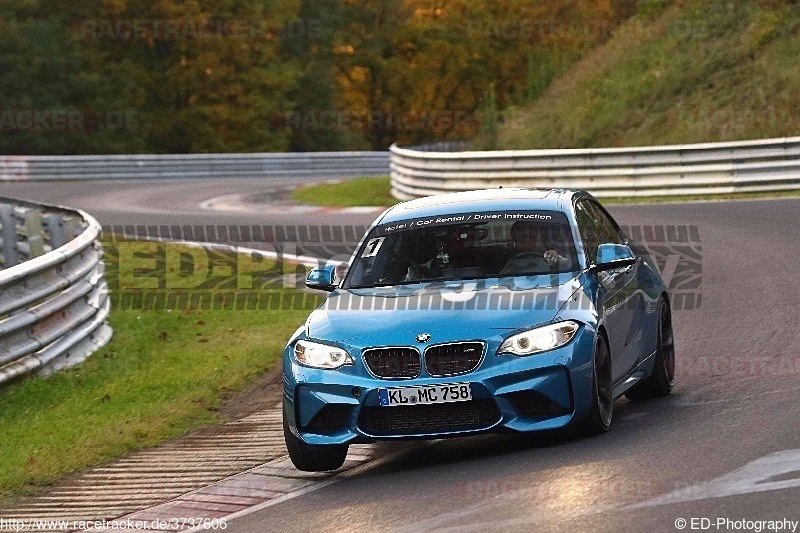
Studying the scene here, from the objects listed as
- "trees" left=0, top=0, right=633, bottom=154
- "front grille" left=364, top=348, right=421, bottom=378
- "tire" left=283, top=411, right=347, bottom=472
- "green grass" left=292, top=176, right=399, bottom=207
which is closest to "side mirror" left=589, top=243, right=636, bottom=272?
"front grille" left=364, top=348, right=421, bottom=378

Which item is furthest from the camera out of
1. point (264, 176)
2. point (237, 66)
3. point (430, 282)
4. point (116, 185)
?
point (237, 66)

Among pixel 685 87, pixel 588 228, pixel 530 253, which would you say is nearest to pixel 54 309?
pixel 530 253

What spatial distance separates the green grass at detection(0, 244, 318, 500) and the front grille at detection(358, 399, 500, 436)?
245 centimetres

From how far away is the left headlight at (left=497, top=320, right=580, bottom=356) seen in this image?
8109mm

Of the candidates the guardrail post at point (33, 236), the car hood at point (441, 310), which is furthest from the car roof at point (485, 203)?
the guardrail post at point (33, 236)

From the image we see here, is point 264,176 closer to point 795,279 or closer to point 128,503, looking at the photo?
point 795,279

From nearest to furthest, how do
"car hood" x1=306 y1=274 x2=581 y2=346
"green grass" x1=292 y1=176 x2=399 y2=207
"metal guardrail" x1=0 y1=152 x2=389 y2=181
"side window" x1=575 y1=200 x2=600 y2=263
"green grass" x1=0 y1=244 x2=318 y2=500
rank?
"car hood" x1=306 y1=274 x2=581 y2=346 < "side window" x1=575 y1=200 x2=600 y2=263 < "green grass" x1=0 y1=244 x2=318 y2=500 < "green grass" x1=292 y1=176 x2=399 y2=207 < "metal guardrail" x1=0 y1=152 x2=389 y2=181

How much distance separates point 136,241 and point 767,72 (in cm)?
1649

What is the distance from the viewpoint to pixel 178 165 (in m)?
48.2

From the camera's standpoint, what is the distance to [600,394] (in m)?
8.47

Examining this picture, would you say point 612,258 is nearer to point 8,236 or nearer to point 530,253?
point 530,253

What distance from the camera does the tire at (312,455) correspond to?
27.8 feet

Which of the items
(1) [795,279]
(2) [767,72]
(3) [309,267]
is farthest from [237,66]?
(1) [795,279]

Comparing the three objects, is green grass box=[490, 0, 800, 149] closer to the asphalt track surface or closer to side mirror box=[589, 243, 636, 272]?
the asphalt track surface
